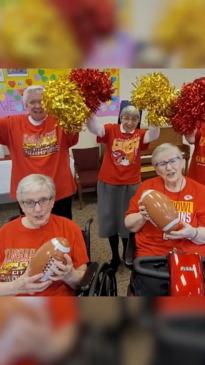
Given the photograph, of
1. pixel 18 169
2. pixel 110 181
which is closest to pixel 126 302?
pixel 18 169

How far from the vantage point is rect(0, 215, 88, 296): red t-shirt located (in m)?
1.42

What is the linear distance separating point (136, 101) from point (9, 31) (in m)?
1.53

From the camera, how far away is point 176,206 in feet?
5.76

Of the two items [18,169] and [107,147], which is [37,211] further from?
[107,147]

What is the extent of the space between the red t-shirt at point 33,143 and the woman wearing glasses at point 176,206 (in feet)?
1.81

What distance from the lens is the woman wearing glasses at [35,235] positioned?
1.43 m

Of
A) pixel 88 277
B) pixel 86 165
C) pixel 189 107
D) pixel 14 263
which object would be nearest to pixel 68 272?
pixel 88 277

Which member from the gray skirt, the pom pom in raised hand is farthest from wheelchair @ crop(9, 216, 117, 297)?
the gray skirt

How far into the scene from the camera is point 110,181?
2404 millimetres

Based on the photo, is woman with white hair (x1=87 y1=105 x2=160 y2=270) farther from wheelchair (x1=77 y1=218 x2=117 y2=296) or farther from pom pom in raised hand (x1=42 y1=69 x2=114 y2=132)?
pom pom in raised hand (x1=42 y1=69 x2=114 y2=132)

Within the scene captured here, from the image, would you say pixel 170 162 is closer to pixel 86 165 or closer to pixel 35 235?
pixel 35 235

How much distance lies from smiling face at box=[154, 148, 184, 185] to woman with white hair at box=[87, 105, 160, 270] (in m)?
0.51

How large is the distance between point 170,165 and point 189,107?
0.39 m

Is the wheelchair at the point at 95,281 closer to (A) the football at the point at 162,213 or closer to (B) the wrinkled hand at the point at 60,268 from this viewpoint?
(B) the wrinkled hand at the point at 60,268
